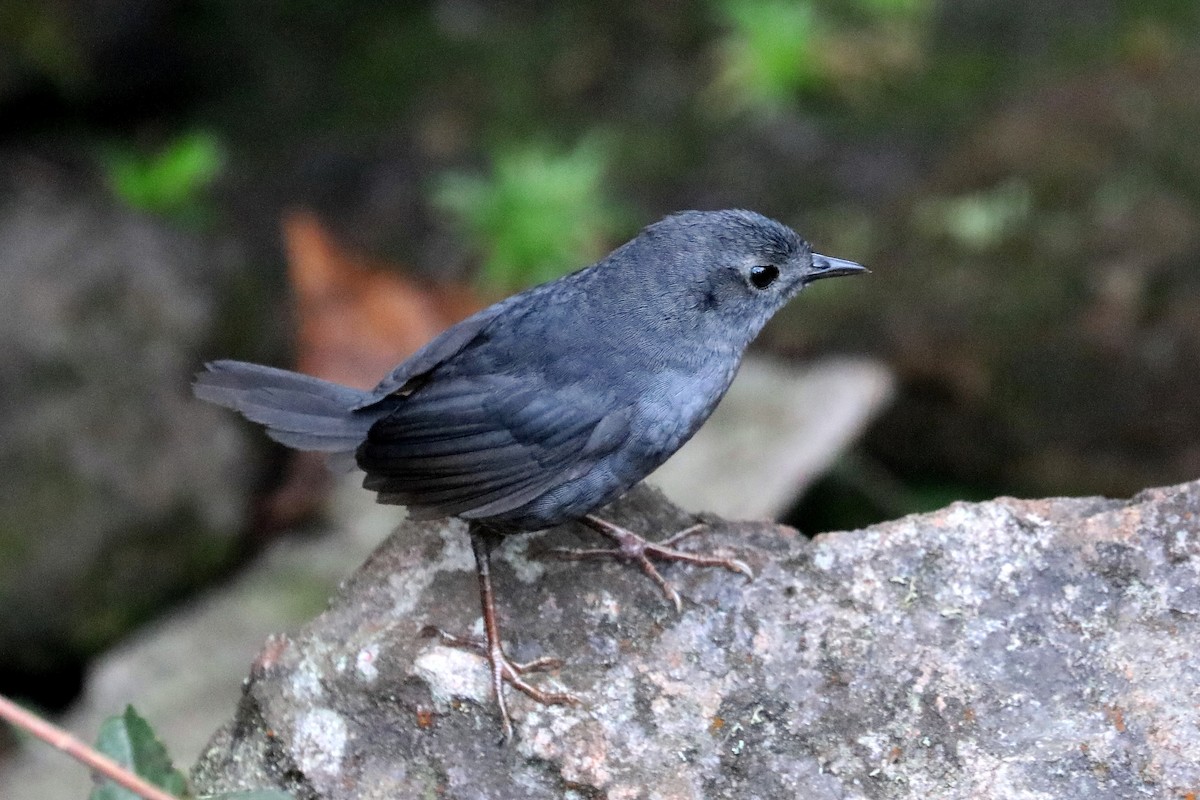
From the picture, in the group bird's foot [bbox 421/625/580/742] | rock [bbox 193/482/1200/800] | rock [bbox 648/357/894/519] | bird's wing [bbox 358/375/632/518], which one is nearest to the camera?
rock [bbox 193/482/1200/800]

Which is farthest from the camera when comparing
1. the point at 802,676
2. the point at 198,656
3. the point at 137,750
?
the point at 198,656

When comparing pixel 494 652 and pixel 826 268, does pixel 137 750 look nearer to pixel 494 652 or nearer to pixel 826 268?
pixel 494 652

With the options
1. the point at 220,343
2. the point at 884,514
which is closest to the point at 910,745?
the point at 884,514

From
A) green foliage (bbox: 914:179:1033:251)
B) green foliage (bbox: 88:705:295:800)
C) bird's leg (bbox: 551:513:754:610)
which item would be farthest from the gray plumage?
green foliage (bbox: 914:179:1033:251)

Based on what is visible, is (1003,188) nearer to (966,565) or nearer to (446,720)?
(966,565)

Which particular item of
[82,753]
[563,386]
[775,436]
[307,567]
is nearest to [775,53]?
[775,436]

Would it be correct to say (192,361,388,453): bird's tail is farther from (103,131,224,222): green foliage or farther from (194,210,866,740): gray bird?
(103,131,224,222): green foliage

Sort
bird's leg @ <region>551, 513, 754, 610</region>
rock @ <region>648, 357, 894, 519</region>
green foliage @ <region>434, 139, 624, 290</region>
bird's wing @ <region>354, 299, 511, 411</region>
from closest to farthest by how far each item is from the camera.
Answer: bird's leg @ <region>551, 513, 754, 610</region>
bird's wing @ <region>354, 299, 511, 411</region>
rock @ <region>648, 357, 894, 519</region>
green foliage @ <region>434, 139, 624, 290</region>

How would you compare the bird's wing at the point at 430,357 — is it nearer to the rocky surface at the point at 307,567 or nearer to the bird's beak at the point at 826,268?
the bird's beak at the point at 826,268
